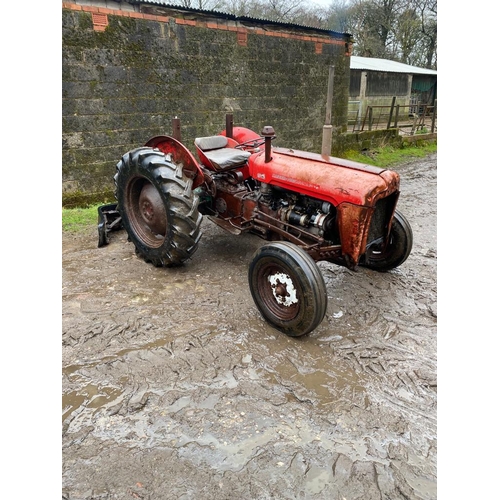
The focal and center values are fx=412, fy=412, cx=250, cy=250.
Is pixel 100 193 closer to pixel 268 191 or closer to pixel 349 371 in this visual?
pixel 268 191

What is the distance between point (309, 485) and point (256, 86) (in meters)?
7.29

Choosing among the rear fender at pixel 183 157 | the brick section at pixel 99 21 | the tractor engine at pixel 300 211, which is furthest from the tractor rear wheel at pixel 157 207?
the brick section at pixel 99 21

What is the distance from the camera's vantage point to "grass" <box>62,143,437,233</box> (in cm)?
561

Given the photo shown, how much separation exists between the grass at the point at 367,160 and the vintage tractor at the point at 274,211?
66cm

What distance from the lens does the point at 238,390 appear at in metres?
2.63

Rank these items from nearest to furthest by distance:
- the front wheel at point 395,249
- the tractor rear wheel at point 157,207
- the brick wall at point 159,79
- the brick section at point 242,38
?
the tractor rear wheel at point 157,207 → the front wheel at point 395,249 → the brick wall at point 159,79 → the brick section at point 242,38

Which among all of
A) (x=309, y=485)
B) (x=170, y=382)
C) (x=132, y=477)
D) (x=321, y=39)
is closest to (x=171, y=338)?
(x=170, y=382)

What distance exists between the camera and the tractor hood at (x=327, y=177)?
3.11m

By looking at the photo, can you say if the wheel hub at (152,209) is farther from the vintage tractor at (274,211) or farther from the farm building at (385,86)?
the farm building at (385,86)

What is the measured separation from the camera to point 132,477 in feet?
6.62

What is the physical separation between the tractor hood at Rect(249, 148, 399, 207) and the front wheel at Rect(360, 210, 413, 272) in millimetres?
732

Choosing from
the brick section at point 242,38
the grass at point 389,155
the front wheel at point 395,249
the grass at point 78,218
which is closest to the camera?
the front wheel at point 395,249

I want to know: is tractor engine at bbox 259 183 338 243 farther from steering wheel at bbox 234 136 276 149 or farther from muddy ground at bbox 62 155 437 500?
steering wheel at bbox 234 136 276 149

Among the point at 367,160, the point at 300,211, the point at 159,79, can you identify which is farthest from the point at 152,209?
the point at 367,160
